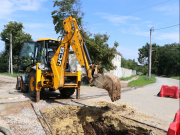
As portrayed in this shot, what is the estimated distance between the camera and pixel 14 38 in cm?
3388

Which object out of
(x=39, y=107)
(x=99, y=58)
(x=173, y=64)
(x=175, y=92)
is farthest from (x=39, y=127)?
(x=173, y=64)

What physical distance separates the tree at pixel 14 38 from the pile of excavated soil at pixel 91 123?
1245 inches

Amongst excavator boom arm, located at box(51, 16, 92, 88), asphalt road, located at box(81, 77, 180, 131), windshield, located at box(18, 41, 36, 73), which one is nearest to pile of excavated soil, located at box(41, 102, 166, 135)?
asphalt road, located at box(81, 77, 180, 131)

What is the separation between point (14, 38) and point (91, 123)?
111ft

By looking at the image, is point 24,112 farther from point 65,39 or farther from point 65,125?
point 65,39

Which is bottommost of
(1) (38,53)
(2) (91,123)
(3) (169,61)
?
(2) (91,123)

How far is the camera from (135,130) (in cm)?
451

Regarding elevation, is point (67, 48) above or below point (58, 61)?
above

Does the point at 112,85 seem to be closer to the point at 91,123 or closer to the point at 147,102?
the point at 91,123

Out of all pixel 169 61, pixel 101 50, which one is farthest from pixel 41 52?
pixel 169 61

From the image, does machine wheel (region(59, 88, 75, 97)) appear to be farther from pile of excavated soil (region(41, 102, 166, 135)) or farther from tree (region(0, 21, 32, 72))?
tree (region(0, 21, 32, 72))

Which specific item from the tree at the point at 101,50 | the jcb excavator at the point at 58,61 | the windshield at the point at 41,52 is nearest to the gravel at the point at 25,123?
the jcb excavator at the point at 58,61

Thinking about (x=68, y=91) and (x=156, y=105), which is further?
(x=68, y=91)

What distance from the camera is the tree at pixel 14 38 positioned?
3388 centimetres
